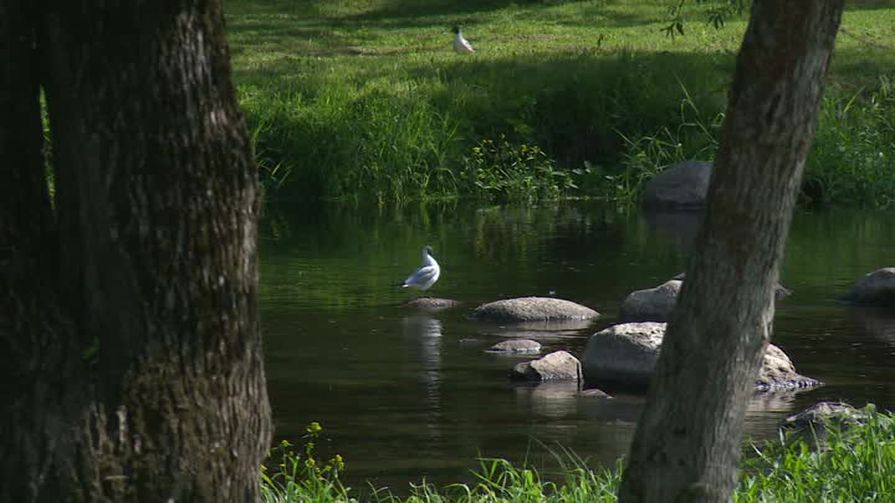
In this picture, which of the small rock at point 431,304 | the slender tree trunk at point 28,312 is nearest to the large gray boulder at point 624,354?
the small rock at point 431,304

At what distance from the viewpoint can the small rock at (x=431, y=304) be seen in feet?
56.1

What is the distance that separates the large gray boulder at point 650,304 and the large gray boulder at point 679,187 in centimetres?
916

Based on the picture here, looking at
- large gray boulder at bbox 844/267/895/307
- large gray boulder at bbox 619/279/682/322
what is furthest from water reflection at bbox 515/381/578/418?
large gray boulder at bbox 844/267/895/307

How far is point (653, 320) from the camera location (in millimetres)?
15695

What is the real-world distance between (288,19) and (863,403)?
92.2 feet

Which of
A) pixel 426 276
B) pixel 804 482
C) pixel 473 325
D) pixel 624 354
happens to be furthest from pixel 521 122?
pixel 804 482

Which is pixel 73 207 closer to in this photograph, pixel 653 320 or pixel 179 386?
pixel 179 386

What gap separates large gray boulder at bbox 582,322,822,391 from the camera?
13289 millimetres

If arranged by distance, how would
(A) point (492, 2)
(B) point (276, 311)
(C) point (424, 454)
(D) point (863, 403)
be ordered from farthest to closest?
(A) point (492, 2) → (B) point (276, 311) → (D) point (863, 403) → (C) point (424, 454)

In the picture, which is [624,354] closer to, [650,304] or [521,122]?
[650,304]

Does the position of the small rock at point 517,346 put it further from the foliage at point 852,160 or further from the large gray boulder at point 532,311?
the foliage at point 852,160

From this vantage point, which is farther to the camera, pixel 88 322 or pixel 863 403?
pixel 863 403

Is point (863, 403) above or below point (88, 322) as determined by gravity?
below

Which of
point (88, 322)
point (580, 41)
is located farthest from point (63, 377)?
point (580, 41)
